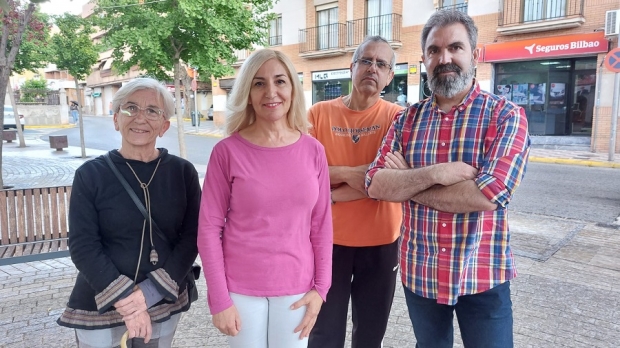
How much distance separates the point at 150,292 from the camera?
2041mm

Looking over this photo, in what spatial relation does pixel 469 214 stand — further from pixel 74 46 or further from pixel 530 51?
pixel 530 51

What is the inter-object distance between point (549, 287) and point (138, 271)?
398 cm

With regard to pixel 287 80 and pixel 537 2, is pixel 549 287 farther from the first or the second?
pixel 537 2

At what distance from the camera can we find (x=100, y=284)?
1910mm

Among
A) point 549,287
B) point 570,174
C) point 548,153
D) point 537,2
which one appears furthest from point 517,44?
point 549,287

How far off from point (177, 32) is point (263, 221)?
27.9 ft

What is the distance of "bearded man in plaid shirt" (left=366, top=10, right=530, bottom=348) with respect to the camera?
77.2 inches

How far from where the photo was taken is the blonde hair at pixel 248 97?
6.75ft

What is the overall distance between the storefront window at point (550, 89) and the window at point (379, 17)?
214 inches

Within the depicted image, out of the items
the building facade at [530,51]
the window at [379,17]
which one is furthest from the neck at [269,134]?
the window at [379,17]

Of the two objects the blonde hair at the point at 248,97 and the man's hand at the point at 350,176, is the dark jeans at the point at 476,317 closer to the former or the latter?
the man's hand at the point at 350,176

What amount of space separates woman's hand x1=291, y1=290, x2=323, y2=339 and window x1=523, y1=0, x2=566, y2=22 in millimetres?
17282

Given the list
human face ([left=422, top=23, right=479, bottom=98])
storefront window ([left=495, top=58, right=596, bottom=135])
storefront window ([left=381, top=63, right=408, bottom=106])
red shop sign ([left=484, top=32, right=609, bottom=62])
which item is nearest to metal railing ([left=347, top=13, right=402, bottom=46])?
storefront window ([left=381, top=63, right=408, bottom=106])

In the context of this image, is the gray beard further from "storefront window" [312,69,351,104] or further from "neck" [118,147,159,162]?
"storefront window" [312,69,351,104]
